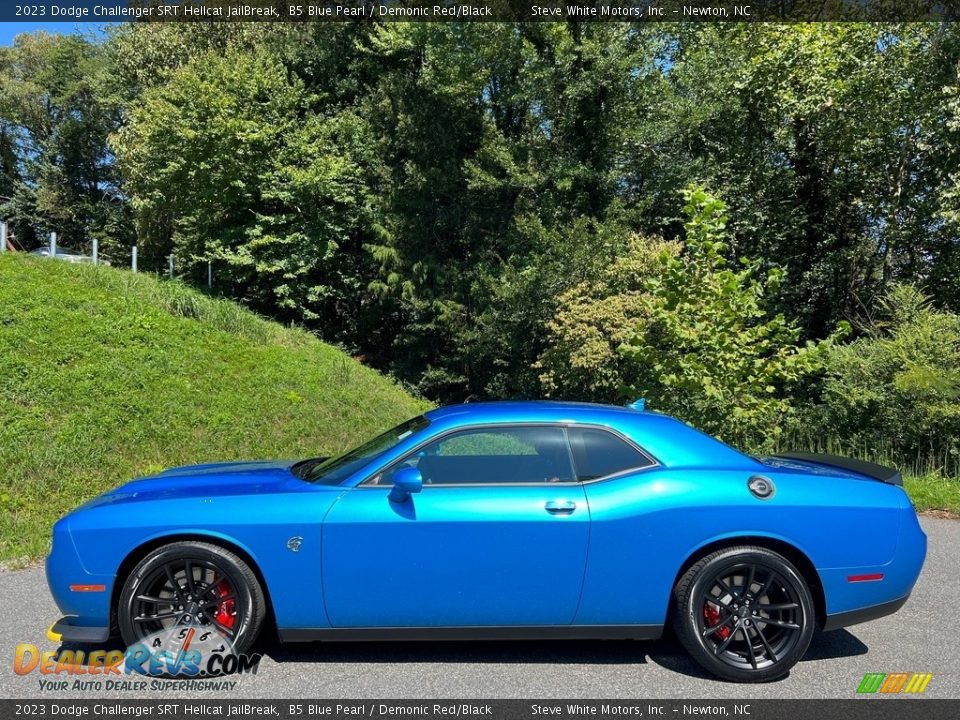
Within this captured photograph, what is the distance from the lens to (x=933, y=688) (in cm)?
390

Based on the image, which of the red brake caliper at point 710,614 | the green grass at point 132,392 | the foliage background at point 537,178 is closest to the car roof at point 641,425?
the red brake caliper at point 710,614

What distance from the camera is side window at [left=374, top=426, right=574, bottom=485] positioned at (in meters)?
4.30

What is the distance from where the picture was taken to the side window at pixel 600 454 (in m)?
4.27

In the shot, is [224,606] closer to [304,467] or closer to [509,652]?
[304,467]

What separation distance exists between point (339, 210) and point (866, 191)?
1590 centimetres

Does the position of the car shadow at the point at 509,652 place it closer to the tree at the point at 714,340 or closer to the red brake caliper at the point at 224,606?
the red brake caliper at the point at 224,606

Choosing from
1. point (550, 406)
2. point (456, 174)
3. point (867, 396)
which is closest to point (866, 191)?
point (867, 396)

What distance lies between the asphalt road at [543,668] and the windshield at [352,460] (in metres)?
1.00

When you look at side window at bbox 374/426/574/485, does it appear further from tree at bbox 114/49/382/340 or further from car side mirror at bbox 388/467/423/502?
tree at bbox 114/49/382/340

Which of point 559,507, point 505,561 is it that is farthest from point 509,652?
point 559,507

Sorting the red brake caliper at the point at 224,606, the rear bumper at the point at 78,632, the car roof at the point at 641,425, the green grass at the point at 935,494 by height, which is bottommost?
the green grass at the point at 935,494

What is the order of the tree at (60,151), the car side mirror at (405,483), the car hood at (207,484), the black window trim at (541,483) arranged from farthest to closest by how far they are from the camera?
the tree at (60,151) < the car hood at (207,484) < the black window trim at (541,483) < the car side mirror at (405,483)

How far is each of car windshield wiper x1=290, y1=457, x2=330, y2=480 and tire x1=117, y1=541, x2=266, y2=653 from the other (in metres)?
0.76

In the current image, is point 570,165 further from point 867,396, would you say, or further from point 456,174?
point 867,396
